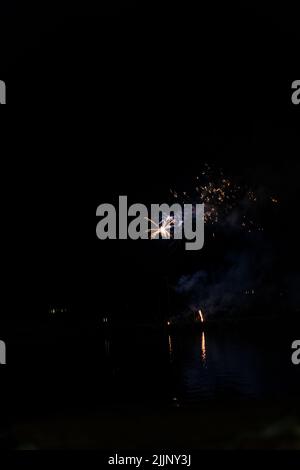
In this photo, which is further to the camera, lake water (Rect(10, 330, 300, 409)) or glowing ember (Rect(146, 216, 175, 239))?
glowing ember (Rect(146, 216, 175, 239))

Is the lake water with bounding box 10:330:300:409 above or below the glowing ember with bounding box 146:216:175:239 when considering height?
below

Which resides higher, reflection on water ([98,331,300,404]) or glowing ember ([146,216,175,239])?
glowing ember ([146,216,175,239])

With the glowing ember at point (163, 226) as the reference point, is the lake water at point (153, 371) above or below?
below

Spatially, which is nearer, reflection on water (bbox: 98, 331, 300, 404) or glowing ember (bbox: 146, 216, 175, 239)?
reflection on water (bbox: 98, 331, 300, 404)

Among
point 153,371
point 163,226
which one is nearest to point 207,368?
point 153,371

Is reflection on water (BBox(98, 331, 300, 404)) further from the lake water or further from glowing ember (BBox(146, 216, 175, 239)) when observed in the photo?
glowing ember (BBox(146, 216, 175, 239))

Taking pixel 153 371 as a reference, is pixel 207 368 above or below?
above

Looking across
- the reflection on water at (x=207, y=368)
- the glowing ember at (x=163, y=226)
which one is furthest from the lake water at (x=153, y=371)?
the glowing ember at (x=163, y=226)

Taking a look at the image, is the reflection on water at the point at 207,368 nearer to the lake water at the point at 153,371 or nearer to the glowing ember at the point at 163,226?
the lake water at the point at 153,371

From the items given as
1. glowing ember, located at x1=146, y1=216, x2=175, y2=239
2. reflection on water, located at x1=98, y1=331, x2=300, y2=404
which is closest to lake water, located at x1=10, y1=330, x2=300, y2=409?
reflection on water, located at x1=98, y1=331, x2=300, y2=404

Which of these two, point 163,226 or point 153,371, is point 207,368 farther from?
point 163,226

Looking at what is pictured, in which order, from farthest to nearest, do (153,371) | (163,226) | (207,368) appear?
(163,226), (153,371), (207,368)

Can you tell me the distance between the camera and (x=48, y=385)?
88.7 feet

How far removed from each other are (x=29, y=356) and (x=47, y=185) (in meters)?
11.7
